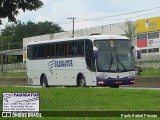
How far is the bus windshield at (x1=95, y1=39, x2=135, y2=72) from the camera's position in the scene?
2658 centimetres

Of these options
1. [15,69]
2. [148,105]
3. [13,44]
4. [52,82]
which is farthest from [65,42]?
[13,44]

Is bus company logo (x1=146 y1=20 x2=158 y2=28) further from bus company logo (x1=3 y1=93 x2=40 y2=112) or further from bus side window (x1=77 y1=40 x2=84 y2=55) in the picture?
bus company logo (x1=3 y1=93 x2=40 y2=112)

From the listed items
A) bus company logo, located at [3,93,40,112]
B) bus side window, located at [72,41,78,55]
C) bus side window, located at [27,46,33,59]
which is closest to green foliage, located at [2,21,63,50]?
bus side window, located at [27,46,33,59]

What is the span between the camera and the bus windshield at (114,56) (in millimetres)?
26578

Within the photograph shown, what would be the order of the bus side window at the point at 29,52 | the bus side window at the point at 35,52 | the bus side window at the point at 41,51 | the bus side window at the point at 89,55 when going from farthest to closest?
the bus side window at the point at 29,52 → the bus side window at the point at 35,52 → the bus side window at the point at 41,51 → the bus side window at the point at 89,55

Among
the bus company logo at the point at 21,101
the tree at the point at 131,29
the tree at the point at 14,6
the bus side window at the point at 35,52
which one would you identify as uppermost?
the tree at the point at 131,29

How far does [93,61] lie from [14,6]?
1390 centimetres

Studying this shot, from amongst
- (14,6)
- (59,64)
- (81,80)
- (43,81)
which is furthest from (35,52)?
(14,6)

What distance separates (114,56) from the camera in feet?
87.6

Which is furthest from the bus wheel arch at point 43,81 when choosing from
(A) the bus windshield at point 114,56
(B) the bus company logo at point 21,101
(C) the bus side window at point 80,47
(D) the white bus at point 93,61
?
(B) the bus company logo at point 21,101

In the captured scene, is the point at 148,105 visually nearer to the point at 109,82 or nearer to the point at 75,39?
the point at 109,82

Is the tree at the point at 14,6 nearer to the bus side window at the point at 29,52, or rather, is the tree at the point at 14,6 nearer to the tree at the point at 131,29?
the bus side window at the point at 29,52

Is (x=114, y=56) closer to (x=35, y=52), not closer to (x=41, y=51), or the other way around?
(x=41, y=51)

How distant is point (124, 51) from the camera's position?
27.2 meters
